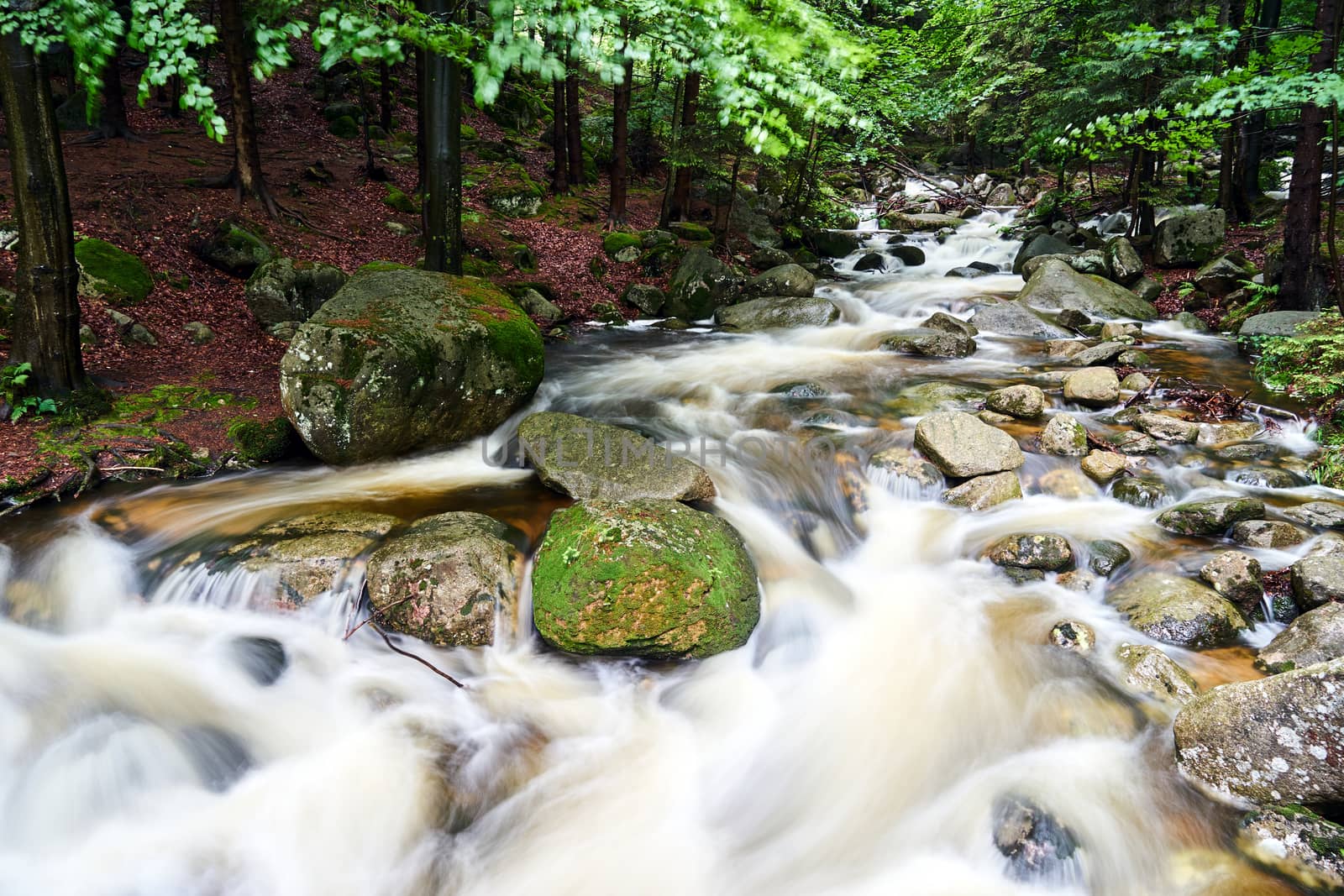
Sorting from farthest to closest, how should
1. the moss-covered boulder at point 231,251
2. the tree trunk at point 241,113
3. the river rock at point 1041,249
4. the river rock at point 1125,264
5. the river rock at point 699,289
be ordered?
the river rock at point 1041,249 → the river rock at point 1125,264 → the river rock at point 699,289 → the tree trunk at point 241,113 → the moss-covered boulder at point 231,251

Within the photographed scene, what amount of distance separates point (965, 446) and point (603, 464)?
3.64m

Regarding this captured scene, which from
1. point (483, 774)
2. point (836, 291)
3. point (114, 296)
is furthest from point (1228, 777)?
point (836, 291)

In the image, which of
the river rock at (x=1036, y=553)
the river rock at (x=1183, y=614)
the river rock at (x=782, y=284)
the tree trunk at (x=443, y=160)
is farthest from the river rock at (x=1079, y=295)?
the tree trunk at (x=443, y=160)

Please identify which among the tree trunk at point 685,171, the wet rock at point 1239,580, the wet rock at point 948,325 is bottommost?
the wet rock at point 1239,580

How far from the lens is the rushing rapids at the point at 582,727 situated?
3.40m

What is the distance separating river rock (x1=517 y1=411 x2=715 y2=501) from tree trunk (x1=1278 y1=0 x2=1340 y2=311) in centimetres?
998

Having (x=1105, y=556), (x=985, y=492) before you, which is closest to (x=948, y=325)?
(x=985, y=492)

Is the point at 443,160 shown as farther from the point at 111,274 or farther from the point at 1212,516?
the point at 1212,516

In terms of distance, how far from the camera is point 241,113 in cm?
1018

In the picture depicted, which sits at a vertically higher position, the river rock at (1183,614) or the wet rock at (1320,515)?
the wet rock at (1320,515)

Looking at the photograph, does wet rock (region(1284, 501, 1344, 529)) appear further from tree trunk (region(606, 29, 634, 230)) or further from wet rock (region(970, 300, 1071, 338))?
tree trunk (region(606, 29, 634, 230))

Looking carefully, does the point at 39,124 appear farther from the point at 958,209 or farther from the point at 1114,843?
A: the point at 958,209

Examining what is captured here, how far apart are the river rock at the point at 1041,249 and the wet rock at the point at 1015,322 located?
13.3 ft

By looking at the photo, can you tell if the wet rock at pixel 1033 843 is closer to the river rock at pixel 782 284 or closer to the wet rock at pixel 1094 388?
the wet rock at pixel 1094 388
